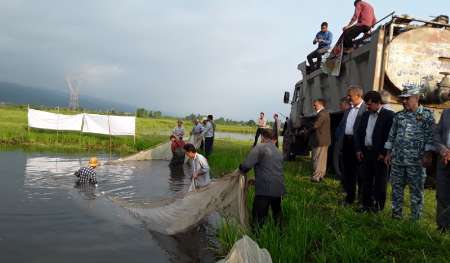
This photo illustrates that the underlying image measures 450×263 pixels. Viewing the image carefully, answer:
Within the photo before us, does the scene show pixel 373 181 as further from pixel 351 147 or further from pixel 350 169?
pixel 351 147

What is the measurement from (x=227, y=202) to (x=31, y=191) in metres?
5.50

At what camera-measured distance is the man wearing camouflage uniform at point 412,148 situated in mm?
5605

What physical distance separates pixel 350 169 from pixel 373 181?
28.6 inches

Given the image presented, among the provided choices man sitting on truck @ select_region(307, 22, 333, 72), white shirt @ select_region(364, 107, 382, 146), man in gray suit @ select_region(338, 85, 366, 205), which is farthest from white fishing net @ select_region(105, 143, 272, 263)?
man sitting on truck @ select_region(307, 22, 333, 72)

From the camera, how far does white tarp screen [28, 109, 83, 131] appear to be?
72.1ft

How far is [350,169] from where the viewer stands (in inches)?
284

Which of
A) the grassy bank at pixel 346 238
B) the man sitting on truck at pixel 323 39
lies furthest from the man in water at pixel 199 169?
the man sitting on truck at pixel 323 39

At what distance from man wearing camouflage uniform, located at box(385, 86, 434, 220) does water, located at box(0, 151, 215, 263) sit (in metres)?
2.73

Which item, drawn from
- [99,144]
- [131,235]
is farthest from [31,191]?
[99,144]

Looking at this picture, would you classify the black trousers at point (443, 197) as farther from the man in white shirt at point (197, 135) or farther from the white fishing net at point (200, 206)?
the man in white shirt at point (197, 135)

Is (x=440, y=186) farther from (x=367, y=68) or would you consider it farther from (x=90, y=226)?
(x=90, y=226)

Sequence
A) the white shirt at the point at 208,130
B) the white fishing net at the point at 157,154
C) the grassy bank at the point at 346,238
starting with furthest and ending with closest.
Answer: the white shirt at the point at 208,130 → the white fishing net at the point at 157,154 → the grassy bank at the point at 346,238

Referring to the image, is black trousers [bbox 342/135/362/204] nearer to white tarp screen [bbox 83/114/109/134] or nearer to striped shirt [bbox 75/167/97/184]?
striped shirt [bbox 75/167/97/184]

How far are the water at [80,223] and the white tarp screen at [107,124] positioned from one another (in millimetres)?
10166
